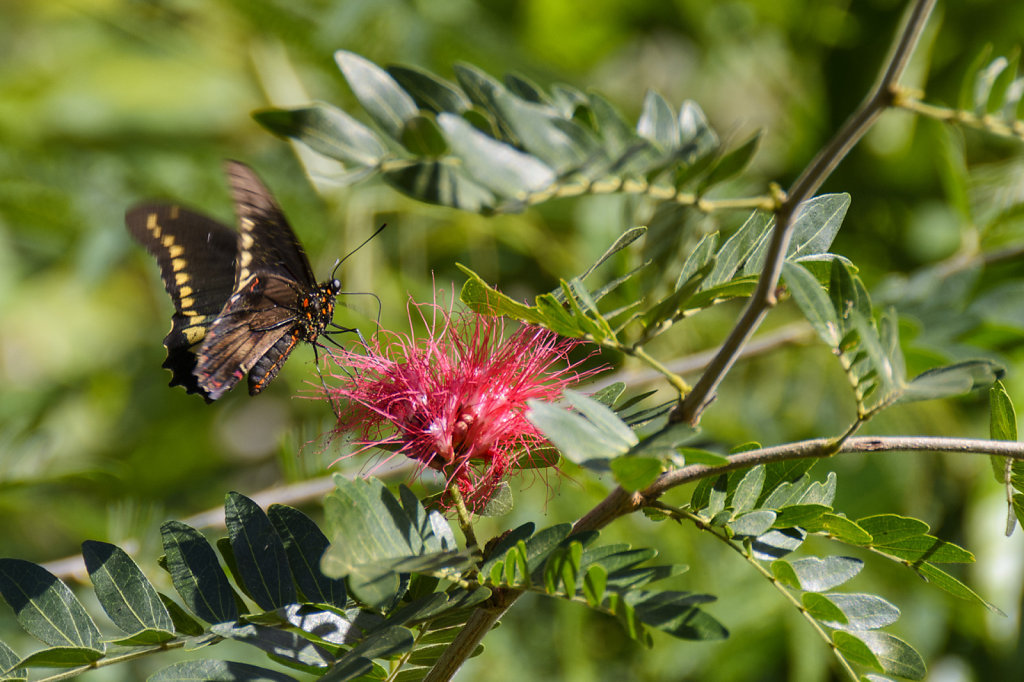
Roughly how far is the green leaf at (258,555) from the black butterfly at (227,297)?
645mm

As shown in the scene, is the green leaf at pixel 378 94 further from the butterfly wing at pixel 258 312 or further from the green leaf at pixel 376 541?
the butterfly wing at pixel 258 312

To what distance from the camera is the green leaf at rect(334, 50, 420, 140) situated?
0.63 metres

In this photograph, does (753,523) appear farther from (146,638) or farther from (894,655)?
(146,638)

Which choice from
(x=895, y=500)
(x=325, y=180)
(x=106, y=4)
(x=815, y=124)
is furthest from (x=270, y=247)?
(x=106, y=4)

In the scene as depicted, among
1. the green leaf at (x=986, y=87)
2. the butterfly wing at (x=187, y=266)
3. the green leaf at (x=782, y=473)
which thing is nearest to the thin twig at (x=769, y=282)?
the green leaf at (x=782, y=473)

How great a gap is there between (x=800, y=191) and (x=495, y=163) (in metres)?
0.21

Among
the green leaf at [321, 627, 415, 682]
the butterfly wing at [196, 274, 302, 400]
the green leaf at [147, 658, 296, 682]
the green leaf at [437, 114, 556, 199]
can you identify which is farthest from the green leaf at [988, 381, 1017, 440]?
the butterfly wing at [196, 274, 302, 400]

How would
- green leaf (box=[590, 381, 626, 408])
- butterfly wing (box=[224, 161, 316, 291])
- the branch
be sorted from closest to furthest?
the branch
green leaf (box=[590, 381, 626, 408])
butterfly wing (box=[224, 161, 316, 291])

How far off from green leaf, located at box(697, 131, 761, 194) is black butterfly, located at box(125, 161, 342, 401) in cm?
79

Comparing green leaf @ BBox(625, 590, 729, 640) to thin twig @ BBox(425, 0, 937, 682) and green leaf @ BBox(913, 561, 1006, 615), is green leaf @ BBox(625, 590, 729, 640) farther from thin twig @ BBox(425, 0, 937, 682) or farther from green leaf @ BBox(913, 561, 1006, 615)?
green leaf @ BBox(913, 561, 1006, 615)

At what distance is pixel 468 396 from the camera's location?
2.75 ft

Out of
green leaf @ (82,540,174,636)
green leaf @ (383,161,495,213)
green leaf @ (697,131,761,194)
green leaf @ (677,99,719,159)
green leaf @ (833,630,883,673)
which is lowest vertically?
green leaf @ (833,630,883,673)

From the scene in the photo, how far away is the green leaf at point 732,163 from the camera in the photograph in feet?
1.97

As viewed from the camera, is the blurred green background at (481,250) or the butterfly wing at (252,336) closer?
the butterfly wing at (252,336)
